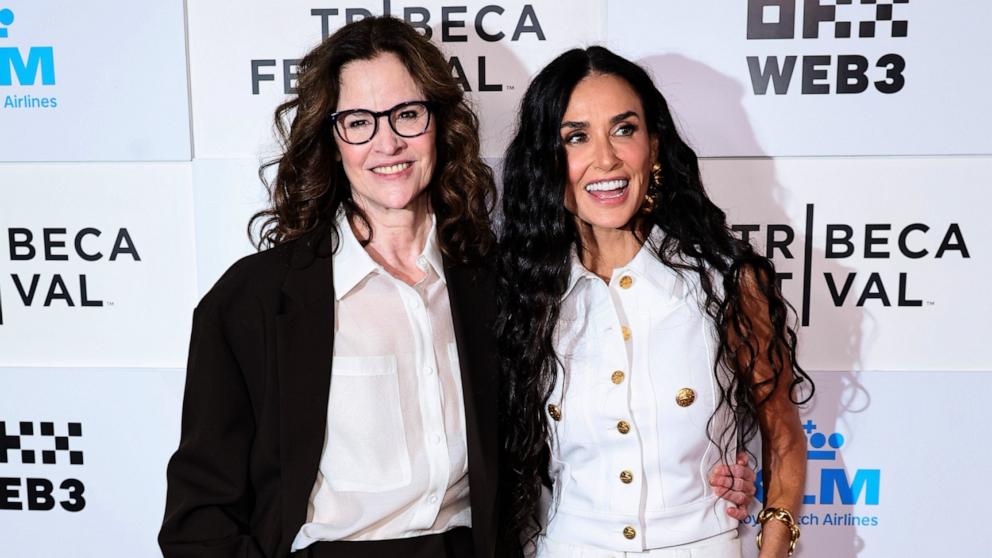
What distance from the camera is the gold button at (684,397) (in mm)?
1585

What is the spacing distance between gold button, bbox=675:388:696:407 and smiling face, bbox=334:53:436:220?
673 millimetres

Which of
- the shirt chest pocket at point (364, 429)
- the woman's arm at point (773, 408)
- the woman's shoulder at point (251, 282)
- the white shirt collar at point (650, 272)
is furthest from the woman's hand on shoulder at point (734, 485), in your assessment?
the woman's shoulder at point (251, 282)

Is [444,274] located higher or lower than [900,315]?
higher

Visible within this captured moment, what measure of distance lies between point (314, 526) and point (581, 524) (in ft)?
1.76

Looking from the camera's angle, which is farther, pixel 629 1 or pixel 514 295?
pixel 629 1

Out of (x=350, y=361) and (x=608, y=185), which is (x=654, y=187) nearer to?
(x=608, y=185)

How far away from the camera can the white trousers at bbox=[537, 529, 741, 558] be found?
5.22 ft

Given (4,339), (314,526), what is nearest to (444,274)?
(314,526)

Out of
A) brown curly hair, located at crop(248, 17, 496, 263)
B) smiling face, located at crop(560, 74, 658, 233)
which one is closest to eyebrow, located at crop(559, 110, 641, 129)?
smiling face, located at crop(560, 74, 658, 233)

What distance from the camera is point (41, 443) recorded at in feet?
7.89

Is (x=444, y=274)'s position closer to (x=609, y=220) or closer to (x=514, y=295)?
(x=514, y=295)

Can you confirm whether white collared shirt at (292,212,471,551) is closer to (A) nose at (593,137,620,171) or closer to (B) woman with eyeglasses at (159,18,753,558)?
(B) woman with eyeglasses at (159,18,753,558)

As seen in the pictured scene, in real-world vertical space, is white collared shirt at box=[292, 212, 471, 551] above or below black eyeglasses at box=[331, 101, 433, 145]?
below

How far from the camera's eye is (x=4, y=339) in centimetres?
238
